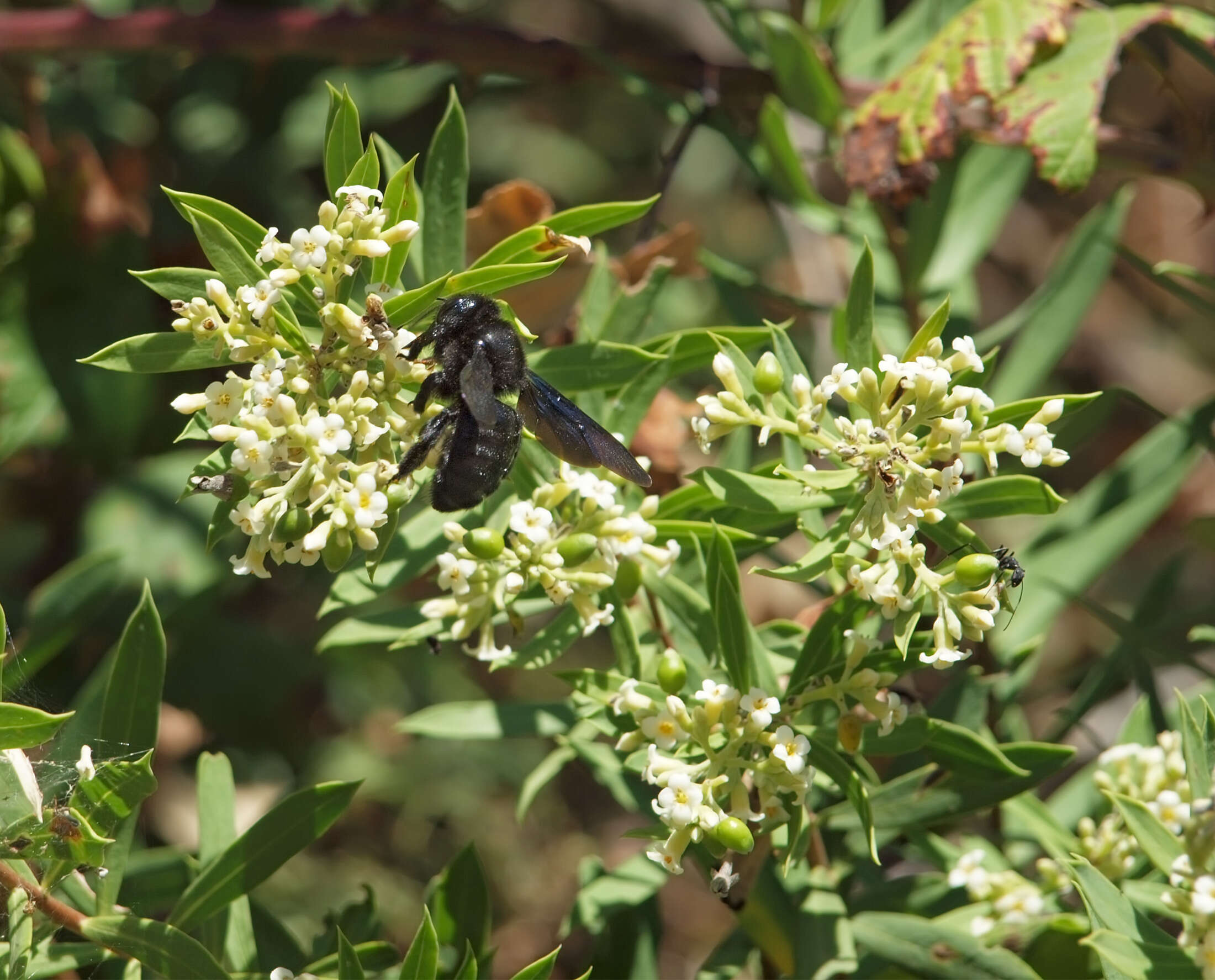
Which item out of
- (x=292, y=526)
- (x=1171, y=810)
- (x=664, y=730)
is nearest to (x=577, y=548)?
(x=664, y=730)

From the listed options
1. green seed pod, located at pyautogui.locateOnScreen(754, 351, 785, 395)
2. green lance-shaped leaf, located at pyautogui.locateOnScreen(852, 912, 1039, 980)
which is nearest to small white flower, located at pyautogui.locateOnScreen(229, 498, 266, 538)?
green seed pod, located at pyautogui.locateOnScreen(754, 351, 785, 395)

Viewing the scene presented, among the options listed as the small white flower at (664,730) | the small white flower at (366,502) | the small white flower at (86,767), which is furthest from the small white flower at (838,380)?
the small white flower at (86,767)

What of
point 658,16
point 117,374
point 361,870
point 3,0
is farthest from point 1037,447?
point 658,16

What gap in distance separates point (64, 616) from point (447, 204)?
1.18 metres

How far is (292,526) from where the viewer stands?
145 cm

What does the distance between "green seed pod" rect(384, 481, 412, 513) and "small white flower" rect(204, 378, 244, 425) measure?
208 millimetres

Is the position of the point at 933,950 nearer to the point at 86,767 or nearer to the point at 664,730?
the point at 664,730

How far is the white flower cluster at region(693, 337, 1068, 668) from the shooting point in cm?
144

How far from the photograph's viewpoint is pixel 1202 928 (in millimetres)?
1563

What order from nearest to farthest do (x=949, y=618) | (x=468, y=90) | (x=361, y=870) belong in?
(x=949, y=618) → (x=468, y=90) → (x=361, y=870)

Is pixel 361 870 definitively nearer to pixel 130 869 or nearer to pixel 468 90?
pixel 130 869

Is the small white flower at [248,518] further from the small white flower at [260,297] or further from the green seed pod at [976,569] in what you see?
the green seed pod at [976,569]

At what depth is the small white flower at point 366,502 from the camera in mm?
1427

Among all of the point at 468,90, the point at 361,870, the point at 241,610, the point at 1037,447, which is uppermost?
the point at 1037,447
